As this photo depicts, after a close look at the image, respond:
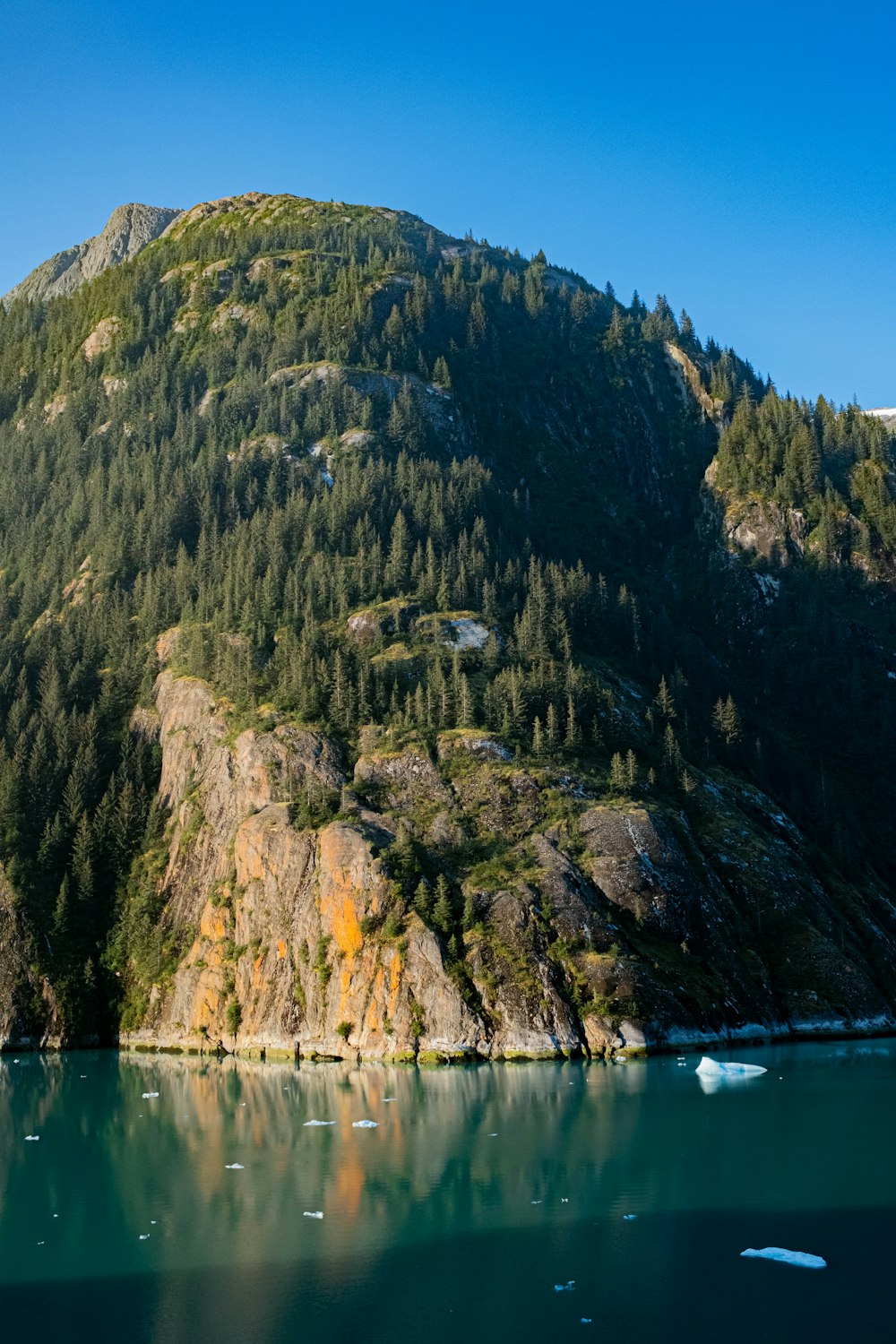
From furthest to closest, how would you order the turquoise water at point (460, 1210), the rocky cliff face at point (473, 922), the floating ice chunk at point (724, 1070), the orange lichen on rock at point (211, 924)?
the orange lichen on rock at point (211, 924) → the rocky cliff face at point (473, 922) → the floating ice chunk at point (724, 1070) → the turquoise water at point (460, 1210)

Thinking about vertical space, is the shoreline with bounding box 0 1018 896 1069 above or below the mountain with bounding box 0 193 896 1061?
below

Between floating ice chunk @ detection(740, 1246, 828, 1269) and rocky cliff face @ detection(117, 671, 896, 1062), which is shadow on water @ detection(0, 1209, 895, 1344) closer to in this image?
floating ice chunk @ detection(740, 1246, 828, 1269)

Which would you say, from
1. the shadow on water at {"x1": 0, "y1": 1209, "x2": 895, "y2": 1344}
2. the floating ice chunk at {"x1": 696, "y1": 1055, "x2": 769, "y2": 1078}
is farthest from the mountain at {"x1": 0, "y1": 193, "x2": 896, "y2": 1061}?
the shadow on water at {"x1": 0, "y1": 1209, "x2": 895, "y2": 1344}

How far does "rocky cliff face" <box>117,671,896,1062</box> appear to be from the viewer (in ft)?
300

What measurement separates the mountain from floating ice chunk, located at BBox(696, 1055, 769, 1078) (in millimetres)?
10621

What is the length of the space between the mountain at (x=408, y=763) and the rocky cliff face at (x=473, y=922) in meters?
0.33

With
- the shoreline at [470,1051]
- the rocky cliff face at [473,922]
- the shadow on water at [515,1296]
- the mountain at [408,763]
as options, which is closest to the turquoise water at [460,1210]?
the shadow on water at [515,1296]

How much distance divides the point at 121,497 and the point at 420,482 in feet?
165

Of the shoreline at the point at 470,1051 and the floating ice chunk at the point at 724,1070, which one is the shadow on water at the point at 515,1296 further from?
the shoreline at the point at 470,1051

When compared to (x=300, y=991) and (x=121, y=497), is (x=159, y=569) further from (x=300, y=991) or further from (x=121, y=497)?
(x=300, y=991)

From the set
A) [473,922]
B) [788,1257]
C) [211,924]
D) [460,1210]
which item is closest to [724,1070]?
[473,922]

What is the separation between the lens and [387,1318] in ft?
108

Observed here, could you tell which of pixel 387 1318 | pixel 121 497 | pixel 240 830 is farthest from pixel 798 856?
pixel 121 497

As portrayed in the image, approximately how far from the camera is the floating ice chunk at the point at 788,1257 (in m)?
36.0
